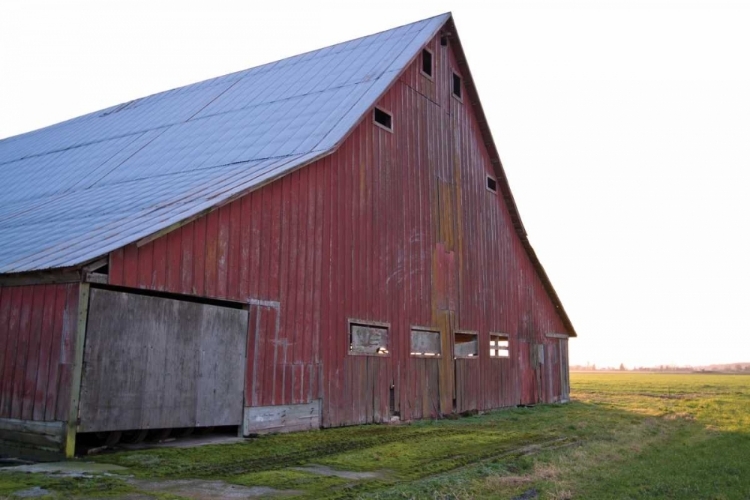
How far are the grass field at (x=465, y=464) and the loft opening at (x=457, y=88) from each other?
11330 millimetres

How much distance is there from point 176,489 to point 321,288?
801cm

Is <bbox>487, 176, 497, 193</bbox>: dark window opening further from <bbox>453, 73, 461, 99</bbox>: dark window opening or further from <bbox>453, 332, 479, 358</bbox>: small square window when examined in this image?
<bbox>453, 332, 479, 358</bbox>: small square window

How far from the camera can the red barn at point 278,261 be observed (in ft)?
37.9

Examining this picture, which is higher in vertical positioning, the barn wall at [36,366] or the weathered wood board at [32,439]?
the barn wall at [36,366]

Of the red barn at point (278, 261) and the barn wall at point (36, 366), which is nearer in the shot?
the barn wall at point (36, 366)

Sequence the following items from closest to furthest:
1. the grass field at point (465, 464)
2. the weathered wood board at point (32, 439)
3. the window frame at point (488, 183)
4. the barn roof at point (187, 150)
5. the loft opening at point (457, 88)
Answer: the grass field at point (465, 464), the weathered wood board at point (32, 439), the barn roof at point (187, 150), the loft opening at point (457, 88), the window frame at point (488, 183)

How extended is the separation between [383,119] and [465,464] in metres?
11.1

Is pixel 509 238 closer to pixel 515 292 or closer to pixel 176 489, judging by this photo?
pixel 515 292

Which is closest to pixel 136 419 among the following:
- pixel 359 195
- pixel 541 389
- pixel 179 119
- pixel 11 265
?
pixel 11 265

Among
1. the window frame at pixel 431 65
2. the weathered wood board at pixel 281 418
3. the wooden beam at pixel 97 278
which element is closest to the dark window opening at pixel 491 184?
the window frame at pixel 431 65

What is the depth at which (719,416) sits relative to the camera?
74.9 ft

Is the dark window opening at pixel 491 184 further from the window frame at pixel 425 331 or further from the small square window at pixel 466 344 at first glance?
the window frame at pixel 425 331

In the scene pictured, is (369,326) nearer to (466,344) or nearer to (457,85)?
(466,344)

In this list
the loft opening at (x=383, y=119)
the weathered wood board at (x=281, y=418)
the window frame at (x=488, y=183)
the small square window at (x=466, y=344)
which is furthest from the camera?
the window frame at (x=488, y=183)
